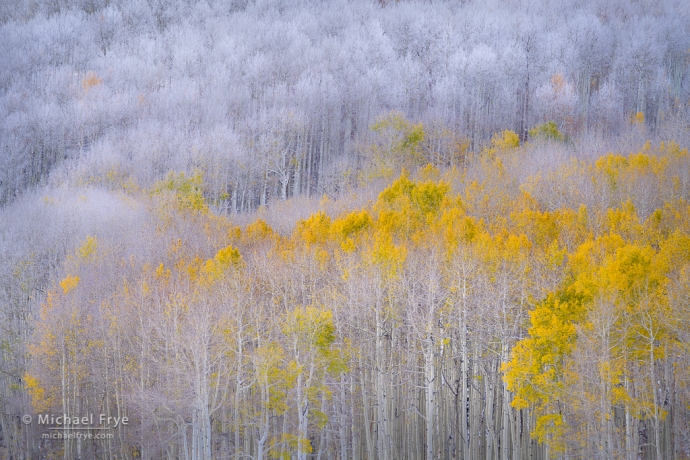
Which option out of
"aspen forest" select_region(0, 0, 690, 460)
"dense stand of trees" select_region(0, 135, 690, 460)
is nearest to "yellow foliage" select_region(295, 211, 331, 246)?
"aspen forest" select_region(0, 0, 690, 460)

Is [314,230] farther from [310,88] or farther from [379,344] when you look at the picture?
[310,88]

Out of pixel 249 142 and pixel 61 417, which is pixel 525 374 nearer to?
pixel 61 417

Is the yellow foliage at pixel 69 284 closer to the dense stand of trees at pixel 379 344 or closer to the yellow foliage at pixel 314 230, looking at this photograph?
the dense stand of trees at pixel 379 344

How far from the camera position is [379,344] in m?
34.8

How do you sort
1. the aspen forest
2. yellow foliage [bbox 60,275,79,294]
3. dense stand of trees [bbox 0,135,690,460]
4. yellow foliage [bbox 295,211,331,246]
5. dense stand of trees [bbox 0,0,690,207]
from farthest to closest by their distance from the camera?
dense stand of trees [bbox 0,0,690,207] < yellow foliage [bbox 295,211,331,246] < yellow foliage [bbox 60,275,79,294] < the aspen forest < dense stand of trees [bbox 0,135,690,460]

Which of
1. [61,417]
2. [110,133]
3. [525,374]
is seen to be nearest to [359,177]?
[110,133]

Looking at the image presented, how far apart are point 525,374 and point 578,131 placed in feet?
205

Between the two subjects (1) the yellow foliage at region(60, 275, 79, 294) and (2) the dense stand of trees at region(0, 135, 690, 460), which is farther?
(1) the yellow foliage at region(60, 275, 79, 294)

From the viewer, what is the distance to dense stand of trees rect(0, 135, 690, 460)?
101 ft

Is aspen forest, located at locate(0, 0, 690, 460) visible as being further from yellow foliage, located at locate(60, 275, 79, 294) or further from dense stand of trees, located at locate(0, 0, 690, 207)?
yellow foliage, located at locate(60, 275, 79, 294)

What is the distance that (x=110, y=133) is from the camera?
314 ft

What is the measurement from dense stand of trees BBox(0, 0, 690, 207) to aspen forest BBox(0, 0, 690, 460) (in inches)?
19.7

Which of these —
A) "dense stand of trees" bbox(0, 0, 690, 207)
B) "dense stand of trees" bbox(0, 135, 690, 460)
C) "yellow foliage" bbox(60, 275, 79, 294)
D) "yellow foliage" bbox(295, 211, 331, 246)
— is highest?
"dense stand of trees" bbox(0, 0, 690, 207)

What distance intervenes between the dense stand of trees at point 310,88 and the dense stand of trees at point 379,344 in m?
35.2
